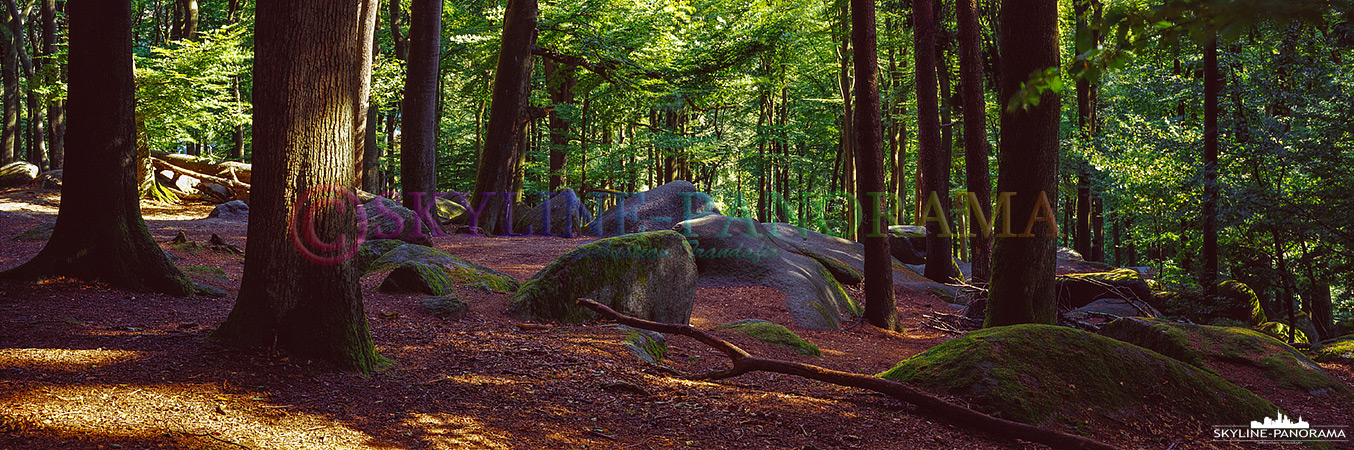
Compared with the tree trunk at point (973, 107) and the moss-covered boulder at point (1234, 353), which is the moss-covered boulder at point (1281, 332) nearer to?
the tree trunk at point (973, 107)

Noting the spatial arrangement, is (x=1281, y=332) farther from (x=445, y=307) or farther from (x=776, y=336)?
(x=445, y=307)

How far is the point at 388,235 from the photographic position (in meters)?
11.0

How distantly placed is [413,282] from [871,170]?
5.99m

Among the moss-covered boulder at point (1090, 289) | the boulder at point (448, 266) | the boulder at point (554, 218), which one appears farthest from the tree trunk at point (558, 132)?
the moss-covered boulder at point (1090, 289)

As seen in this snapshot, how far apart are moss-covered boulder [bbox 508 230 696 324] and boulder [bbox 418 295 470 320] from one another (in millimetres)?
458

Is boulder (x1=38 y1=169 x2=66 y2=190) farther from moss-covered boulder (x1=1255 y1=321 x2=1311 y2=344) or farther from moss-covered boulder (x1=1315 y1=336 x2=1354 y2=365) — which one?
moss-covered boulder (x1=1255 y1=321 x2=1311 y2=344)

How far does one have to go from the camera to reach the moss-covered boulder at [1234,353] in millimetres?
6055

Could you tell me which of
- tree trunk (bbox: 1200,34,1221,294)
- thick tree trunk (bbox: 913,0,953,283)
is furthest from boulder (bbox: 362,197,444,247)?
tree trunk (bbox: 1200,34,1221,294)

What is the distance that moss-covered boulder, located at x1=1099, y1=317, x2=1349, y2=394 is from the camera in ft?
19.9

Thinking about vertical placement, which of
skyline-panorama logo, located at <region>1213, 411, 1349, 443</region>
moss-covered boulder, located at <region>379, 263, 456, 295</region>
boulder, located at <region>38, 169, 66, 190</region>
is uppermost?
boulder, located at <region>38, 169, 66, 190</region>

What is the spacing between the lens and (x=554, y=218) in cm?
1612

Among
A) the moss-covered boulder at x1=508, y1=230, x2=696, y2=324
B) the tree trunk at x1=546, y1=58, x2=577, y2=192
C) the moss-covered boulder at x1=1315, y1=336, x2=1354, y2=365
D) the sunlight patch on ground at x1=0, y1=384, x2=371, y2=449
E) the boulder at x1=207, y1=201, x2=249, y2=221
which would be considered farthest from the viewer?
the tree trunk at x1=546, y1=58, x2=577, y2=192

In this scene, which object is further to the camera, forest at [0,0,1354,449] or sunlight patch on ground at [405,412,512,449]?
forest at [0,0,1354,449]

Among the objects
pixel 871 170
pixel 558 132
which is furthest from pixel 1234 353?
pixel 558 132
